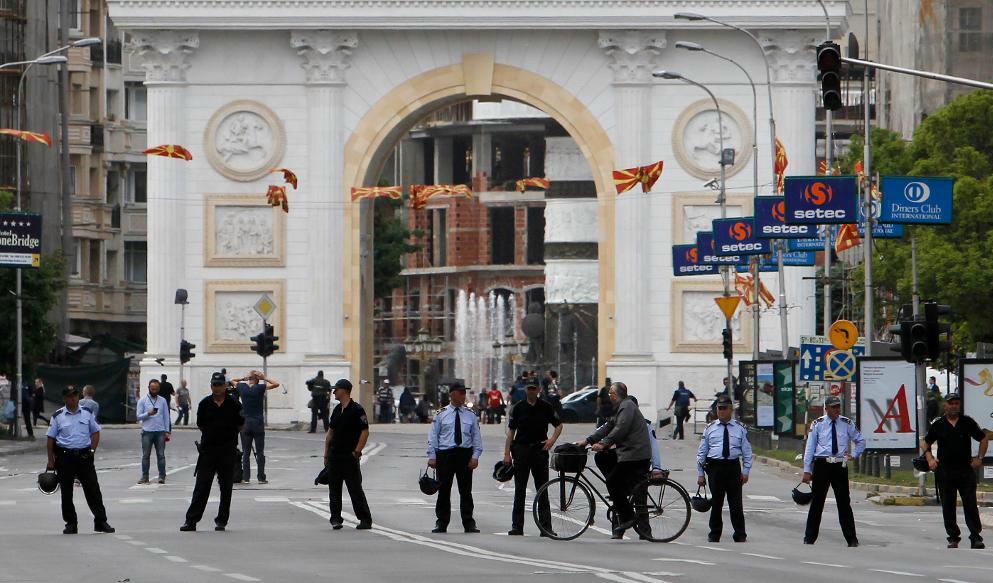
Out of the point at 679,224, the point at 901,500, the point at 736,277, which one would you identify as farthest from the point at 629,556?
the point at 679,224

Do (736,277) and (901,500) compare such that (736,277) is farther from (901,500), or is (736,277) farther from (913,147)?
(901,500)

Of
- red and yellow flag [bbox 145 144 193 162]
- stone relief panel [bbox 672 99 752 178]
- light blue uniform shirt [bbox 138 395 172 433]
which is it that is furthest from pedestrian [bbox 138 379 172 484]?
stone relief panel [bbox 672 99 752 178]

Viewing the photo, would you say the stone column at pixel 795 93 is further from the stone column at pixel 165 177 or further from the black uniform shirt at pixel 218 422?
the black uniform shirt at pixel 218 422

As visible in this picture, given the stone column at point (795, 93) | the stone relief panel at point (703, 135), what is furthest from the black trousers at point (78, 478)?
the stone relief panel at point (703, 135)

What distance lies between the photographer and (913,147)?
69625 mm

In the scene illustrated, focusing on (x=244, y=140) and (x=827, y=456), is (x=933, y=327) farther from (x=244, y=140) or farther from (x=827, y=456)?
(x=244, y=140)

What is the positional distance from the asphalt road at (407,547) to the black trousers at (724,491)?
0.21 metres

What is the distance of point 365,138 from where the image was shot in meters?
71.1

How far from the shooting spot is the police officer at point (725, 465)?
28.7 metres

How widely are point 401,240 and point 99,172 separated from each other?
53.2 feet

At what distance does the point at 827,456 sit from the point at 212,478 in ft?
24.2

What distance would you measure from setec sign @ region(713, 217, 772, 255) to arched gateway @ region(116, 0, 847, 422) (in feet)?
45.1

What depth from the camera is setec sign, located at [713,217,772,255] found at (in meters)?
55.4

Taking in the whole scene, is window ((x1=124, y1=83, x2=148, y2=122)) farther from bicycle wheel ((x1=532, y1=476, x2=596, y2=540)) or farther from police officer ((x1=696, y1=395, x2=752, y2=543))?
bicycle wheel ((x1=532, y1=476, x2=596, y2=540))
